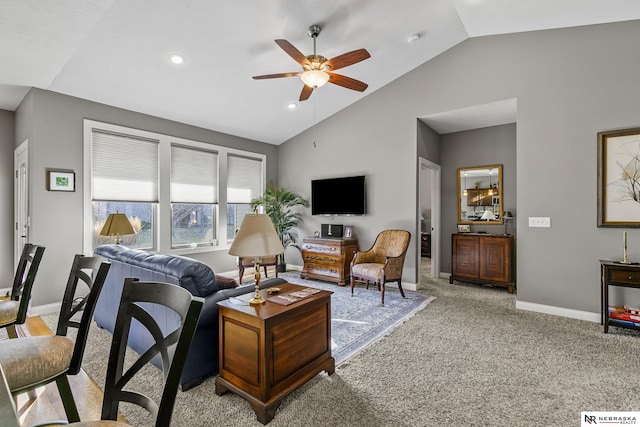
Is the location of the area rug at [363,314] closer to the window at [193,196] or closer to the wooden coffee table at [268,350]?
the wooden coffee table at [268,350]

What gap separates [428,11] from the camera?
365cm

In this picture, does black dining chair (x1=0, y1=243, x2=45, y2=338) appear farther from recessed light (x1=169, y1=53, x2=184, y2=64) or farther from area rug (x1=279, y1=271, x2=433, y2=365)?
recessed light (x1=169, y1=53, x2=184, y2=64)

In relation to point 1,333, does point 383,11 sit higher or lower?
higher

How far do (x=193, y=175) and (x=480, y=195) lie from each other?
200 inches

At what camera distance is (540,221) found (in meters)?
3.86

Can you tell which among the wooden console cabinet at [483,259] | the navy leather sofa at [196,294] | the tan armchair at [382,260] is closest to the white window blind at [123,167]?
the navy leather sofa at [196,294]

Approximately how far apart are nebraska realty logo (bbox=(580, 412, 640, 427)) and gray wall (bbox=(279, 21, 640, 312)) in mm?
2025

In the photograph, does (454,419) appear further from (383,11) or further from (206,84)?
(206,84)

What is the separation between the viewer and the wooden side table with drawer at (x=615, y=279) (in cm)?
304

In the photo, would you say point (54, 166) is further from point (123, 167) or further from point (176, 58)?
point (176, 58)

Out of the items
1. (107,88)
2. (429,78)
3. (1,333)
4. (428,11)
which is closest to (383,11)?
(428,11)

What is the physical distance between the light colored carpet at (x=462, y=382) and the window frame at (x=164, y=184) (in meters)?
1.90

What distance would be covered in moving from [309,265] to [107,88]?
13.2 ft

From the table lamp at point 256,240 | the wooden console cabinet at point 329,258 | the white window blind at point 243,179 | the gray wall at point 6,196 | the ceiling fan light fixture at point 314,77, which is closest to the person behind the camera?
the table lamp at point 256,240
